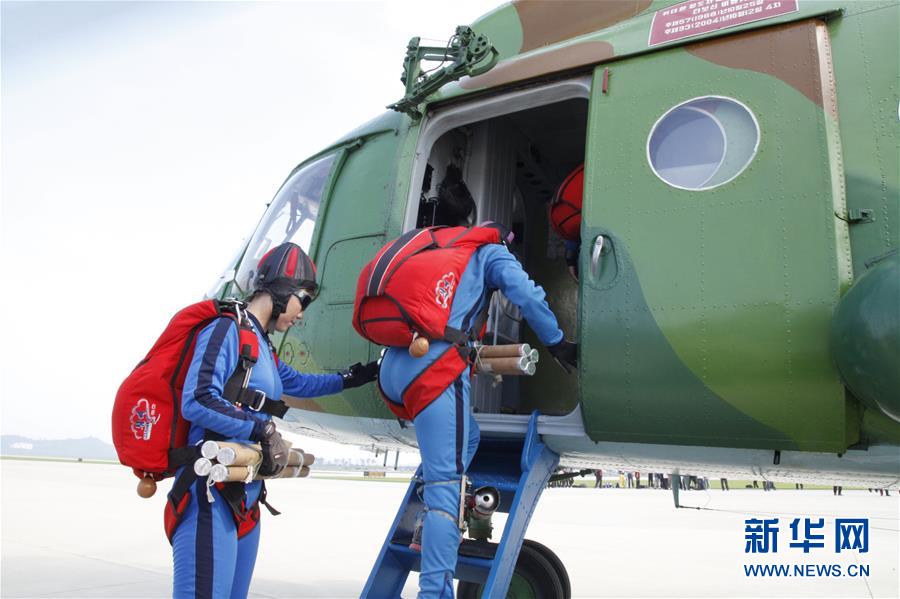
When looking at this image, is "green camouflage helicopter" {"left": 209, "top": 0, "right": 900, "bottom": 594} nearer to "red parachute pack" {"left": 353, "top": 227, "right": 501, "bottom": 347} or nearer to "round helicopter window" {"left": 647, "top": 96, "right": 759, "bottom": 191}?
"round helicopter window" {"left": 647, "top": 96, "right": 759, "bottom": 191}

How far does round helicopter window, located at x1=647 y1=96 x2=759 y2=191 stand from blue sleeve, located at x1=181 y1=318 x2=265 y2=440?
214 cm

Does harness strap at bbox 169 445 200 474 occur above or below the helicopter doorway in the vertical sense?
below

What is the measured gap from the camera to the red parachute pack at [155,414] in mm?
2408

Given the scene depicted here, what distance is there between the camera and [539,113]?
4.98 m

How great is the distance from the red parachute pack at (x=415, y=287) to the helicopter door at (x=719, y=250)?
0.65 meters

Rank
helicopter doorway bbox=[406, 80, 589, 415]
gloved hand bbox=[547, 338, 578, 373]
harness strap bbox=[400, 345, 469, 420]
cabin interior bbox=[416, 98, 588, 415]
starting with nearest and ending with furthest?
1. harness strap bbox=[400, 345, 469, 420]
2. gloved hand bbox=[547, 338, 578, 373]
3. helicopter doorway bbox=[406, 80, 589, 415]
4. cabin interior bbox=[416, 98, 588, 415]

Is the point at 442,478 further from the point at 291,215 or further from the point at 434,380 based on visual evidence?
the point at 291,215

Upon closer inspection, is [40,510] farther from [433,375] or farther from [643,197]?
[643,197]

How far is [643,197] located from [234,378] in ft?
6.67

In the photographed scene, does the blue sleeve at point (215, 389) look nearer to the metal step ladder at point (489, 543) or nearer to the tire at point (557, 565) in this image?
the metal step ladder at point (489, 543)

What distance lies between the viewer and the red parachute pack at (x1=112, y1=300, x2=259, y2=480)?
241 centimetres

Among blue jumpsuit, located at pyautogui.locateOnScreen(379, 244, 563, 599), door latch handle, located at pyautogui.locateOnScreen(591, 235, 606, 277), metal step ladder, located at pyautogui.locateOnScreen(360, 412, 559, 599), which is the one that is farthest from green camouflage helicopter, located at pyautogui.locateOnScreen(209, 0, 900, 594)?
blue jumpsuit, located at pyautogui.locateOnScreen(379, 244, 563, 599)

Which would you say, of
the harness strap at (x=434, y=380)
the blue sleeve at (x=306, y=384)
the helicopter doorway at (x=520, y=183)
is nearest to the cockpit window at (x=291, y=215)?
the helicopter doorway at (x=520, y=183)

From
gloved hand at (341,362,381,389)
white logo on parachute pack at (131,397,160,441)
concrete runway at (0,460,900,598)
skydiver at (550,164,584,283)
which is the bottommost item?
concrete runway at (0,460,900,598)
